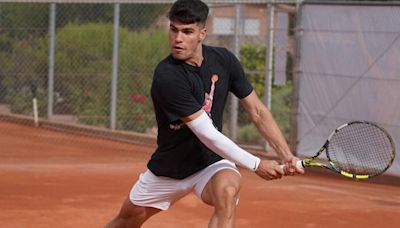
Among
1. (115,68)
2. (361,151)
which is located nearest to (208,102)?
(361,151)

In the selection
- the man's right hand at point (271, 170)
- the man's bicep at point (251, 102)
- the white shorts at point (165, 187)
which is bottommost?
the white shorts at point (165, 187)

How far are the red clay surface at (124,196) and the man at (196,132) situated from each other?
232cm

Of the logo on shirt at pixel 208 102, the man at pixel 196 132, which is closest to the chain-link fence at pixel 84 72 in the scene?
the man at pixel 196 132

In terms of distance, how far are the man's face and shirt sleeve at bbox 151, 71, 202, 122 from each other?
0.13 metres

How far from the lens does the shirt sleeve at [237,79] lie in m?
6.06

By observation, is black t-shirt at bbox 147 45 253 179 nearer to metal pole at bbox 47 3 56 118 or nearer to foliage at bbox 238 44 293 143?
foliage at bbox 238 44 293 143

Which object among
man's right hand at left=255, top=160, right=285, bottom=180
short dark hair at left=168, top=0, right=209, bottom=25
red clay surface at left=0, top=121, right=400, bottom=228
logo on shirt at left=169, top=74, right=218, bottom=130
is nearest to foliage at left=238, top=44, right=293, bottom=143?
red clay surface at left=0, top=121, right=400, bottom=228

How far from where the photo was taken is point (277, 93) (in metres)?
16.9

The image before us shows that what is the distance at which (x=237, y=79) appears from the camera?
20.0ft

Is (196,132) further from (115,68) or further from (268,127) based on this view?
(115,68)

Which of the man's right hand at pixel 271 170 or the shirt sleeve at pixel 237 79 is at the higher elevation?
the shirt sleeve at pixel 237 79

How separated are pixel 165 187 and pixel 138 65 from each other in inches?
428

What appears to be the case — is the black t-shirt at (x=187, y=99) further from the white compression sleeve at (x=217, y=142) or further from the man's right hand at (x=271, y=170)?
the man's right hand at (x=271, y=170)

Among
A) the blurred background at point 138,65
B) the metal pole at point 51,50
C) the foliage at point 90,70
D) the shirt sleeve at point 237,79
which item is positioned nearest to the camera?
the shirt sleeve at point 237,79
